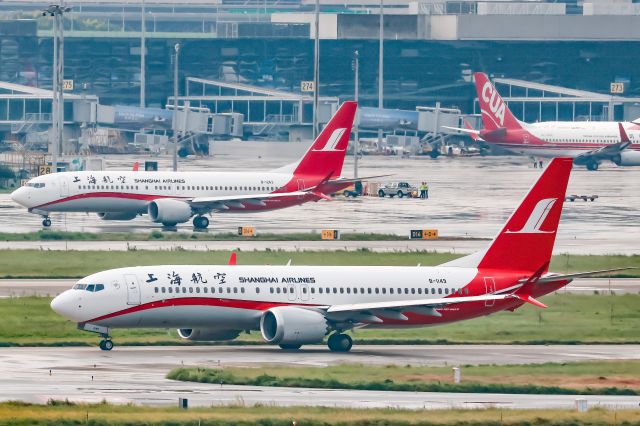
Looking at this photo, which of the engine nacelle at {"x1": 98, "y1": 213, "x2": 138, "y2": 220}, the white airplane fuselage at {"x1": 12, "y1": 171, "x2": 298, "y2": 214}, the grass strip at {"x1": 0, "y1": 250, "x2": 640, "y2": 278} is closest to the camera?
the grass strip at {"x1": 0, "y1": 250, "x2": 640, "y2": 278}

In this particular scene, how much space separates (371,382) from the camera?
5328 cm

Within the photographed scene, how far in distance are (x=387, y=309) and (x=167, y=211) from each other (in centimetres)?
5251

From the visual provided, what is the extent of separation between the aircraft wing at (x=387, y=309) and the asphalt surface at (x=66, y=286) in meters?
19.1

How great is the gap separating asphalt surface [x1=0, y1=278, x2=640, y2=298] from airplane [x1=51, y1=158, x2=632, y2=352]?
16077 mm

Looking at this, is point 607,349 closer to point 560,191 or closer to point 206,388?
point 560,191

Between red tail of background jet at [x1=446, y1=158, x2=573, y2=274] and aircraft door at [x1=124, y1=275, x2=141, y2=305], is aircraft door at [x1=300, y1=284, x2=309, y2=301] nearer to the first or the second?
aircraft door at [x1=124, y1=275, x2=141, y2=305]

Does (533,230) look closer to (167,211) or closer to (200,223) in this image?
(167,211)

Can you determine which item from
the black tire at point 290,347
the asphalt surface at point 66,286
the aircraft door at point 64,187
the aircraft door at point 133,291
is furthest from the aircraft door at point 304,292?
the aircraft door at point 64,187

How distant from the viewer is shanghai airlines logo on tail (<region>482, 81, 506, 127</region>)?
18325cm

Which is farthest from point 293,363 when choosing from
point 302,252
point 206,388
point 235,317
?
point 302,252

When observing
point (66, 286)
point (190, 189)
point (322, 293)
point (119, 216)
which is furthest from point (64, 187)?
point (322, 293)

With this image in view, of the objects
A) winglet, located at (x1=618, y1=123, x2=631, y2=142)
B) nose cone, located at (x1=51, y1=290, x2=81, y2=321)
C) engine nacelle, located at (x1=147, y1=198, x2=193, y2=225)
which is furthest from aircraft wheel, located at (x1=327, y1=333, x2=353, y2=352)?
winglet, located at (x1=618, y1=123, x2=631, y2=142)

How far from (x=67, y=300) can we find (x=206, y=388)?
1050 centimetres

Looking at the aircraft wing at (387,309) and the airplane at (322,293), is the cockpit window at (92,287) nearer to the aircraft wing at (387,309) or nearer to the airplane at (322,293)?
the airplane at (322,293)
